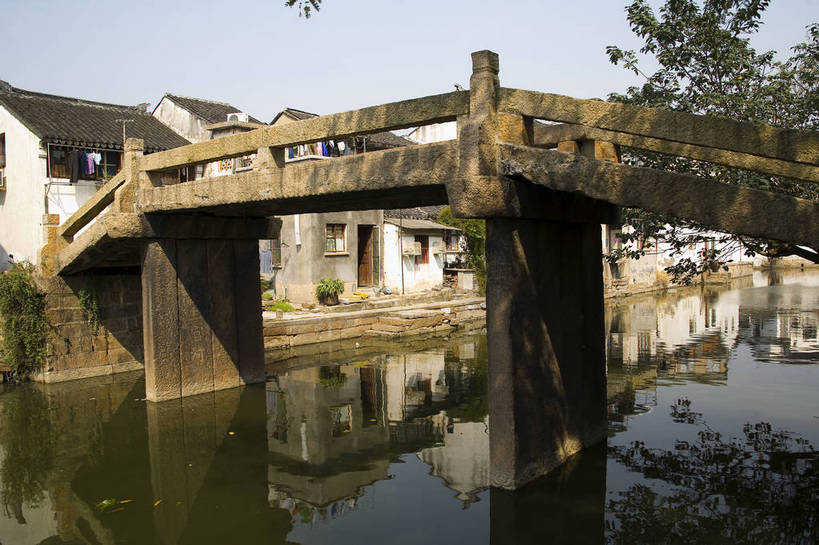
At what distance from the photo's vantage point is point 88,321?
39.2 ft

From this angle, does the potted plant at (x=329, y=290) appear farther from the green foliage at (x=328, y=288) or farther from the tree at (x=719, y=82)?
the tree at (x=719, y=82)

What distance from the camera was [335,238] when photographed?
21.5m

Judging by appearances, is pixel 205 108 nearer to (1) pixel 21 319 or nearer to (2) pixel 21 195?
(2) pixel 21 195

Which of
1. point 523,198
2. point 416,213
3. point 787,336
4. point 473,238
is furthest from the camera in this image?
point 416,213

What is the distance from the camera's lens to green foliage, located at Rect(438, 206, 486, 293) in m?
24.8

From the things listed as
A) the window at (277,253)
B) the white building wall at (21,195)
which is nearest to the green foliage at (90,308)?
the window at (277,253)

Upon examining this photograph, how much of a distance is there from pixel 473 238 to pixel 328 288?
23.3 ft

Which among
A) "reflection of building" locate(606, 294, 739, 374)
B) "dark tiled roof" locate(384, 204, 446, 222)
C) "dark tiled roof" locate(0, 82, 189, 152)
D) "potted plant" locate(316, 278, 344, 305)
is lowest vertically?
"reflection of building" locate(606, 294, 739, 374)

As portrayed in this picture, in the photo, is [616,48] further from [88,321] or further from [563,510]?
[88,321]

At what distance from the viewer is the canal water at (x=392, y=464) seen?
18.5 ft

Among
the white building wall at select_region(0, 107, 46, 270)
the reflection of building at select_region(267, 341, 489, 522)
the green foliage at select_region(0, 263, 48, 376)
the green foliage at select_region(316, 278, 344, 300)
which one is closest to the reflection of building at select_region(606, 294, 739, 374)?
the reflection of building at select_region(267, 341, 489, 522)

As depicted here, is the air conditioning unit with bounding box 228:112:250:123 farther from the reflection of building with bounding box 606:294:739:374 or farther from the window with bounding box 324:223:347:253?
the reflection of building with bounding box 606:294:739:374

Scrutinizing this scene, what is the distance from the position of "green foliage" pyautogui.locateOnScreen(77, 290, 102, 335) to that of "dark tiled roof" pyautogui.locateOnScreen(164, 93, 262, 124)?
13.9m

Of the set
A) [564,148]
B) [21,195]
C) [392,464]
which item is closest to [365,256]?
[21,195]
